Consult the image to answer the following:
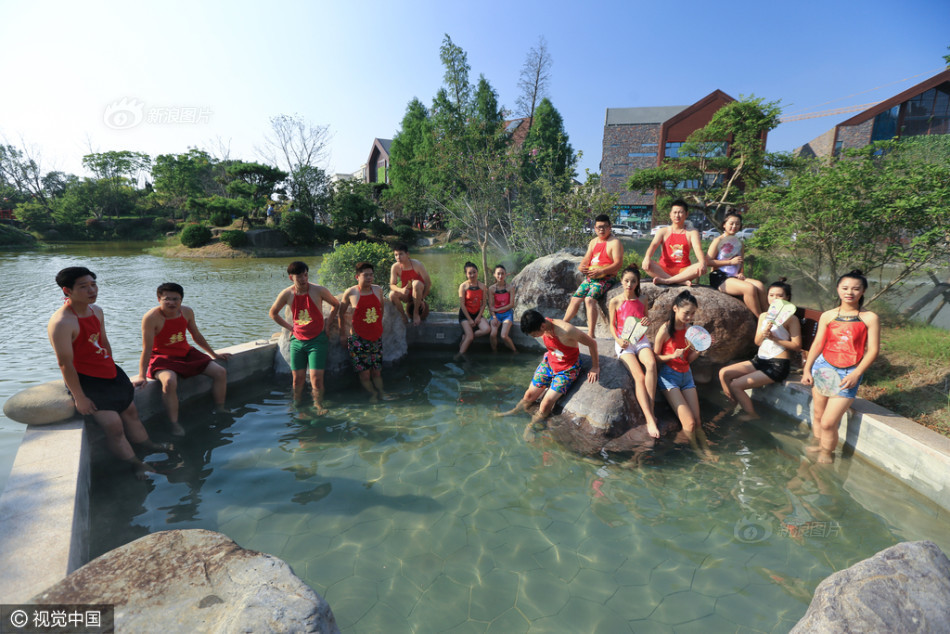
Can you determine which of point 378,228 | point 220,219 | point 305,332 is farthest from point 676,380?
point 220,219

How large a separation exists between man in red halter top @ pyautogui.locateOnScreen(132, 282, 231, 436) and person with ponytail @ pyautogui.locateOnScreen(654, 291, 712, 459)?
535 centimetres

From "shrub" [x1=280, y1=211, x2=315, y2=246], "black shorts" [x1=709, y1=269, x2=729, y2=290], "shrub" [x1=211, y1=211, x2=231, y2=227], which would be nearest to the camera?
"black shorts" [x1=709, y1=269, x2=729, y2=290]

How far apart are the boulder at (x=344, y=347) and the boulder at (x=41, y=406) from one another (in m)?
2.51

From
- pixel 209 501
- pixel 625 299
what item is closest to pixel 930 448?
pixel 625 299

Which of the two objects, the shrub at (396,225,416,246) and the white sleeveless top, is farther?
the shrub at (396,225,416,246)

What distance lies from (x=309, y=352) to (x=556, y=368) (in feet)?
10.6

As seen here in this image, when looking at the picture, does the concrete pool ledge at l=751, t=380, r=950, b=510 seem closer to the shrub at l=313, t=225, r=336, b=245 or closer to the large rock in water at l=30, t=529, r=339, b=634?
the large rock in water at l=30, t=529, r=339, b=634

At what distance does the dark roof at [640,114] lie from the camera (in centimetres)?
4278

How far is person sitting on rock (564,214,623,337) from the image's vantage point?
6.48 metres

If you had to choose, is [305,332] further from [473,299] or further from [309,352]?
[473,299]

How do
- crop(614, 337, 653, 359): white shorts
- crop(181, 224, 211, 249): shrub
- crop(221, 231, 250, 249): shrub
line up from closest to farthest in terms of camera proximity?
crop(614, 337, 653, 359): white shorts, crop(221, 231, 250, 249): shrub, crop(181, 224, 211, 249): shrub

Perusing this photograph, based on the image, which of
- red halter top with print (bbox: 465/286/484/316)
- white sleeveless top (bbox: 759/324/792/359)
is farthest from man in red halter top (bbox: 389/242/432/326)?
white sleeveless top (bbox: 759/324/792/359)

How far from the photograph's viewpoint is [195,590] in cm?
198

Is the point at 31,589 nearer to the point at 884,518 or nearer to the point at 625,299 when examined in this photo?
the point at 625,299
